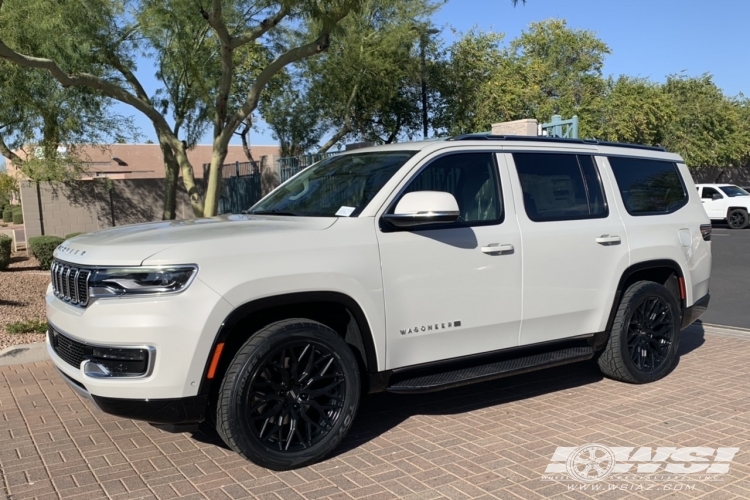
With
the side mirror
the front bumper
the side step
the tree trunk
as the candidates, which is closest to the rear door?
the side step

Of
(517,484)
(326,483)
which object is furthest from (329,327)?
(517,484)

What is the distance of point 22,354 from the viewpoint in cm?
718

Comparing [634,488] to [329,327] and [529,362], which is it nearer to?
[529,362]

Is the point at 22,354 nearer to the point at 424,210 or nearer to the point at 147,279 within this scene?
the point at 147,279

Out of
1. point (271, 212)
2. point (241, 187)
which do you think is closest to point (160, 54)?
point (241, 187)

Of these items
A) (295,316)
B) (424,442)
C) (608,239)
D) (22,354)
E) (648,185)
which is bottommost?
(424,442)

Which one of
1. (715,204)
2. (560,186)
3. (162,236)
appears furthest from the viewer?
(715,204)

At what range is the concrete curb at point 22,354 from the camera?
711 cm

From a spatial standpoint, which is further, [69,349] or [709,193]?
[709,193]

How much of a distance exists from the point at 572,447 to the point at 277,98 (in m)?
22.8

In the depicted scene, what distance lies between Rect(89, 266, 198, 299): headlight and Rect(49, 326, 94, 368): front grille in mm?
371

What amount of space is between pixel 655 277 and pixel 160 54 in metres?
13.4

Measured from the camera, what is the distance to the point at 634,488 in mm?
4027

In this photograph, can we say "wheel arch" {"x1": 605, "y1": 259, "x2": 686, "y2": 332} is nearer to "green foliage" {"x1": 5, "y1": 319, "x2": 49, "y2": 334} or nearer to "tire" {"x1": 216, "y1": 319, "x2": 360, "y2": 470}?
"tire" {"x1": 216, "y1": 319, "x2": 360, "y2": 470}
